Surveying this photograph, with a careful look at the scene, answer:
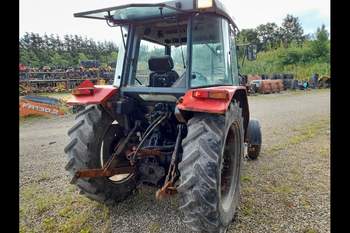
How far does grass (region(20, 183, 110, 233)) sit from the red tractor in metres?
0.22

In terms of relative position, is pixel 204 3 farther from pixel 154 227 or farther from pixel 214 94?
A: pixel 154 227

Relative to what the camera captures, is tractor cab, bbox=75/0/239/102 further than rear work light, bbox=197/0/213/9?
Yes

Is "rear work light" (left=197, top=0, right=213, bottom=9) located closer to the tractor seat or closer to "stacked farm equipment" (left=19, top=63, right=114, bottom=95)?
the tractor seat

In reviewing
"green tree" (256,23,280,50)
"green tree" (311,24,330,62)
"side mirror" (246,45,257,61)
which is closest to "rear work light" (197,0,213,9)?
"side mirror" (246,45,257,61)

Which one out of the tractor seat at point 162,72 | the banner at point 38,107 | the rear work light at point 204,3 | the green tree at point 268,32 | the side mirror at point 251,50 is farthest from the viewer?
the green tree at point 268,32

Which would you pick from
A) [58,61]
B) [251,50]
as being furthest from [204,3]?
[58,61]

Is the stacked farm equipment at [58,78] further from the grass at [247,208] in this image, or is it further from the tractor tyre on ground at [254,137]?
the grass at [247,208]

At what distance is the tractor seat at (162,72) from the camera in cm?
311

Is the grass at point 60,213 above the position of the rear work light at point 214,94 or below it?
below

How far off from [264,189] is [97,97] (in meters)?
2.33

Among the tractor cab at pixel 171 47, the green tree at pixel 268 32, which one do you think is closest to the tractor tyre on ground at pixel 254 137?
the tractor cab at pixel 171 47

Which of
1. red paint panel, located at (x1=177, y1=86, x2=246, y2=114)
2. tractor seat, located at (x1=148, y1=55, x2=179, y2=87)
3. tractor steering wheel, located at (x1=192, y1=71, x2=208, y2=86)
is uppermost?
tractor seat, located at (x1=148, y1=55, x2=179, y2=87)

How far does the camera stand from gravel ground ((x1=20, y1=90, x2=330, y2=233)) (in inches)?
108
